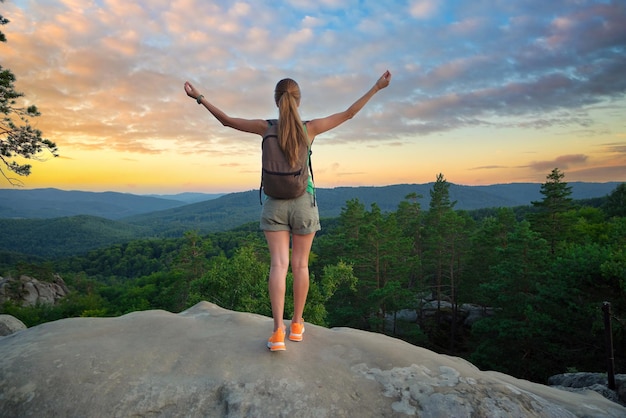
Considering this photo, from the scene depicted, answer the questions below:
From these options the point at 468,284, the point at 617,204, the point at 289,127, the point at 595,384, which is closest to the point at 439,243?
the point at 468,284

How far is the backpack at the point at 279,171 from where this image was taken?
382cm

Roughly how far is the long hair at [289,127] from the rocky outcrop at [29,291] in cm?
5208

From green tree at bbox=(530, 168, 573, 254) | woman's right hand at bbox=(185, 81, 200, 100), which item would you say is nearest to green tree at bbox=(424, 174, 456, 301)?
green tree at bbox=(530, 168, 573, 254)

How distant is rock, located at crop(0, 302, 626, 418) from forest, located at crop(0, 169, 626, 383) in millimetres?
14933

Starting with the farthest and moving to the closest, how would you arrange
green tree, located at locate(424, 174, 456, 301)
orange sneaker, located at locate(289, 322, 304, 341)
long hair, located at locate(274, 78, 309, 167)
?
green tree, located at locate(424, 174, 456, 301), orange sneaker, located at locate(289, 322, 304, 341), long hair, located at locate(274, 78, 309, 167)

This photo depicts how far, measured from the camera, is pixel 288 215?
399 cm

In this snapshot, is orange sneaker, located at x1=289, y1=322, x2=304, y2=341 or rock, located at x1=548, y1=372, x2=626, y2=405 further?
rock, located at x1=548, y1=372, x2=626, y2=405

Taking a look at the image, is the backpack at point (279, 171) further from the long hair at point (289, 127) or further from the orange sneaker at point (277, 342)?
the orange sneaker at point (277, 342)

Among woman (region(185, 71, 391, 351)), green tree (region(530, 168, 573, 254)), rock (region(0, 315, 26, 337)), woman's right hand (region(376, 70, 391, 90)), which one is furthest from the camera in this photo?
green tree (region(530, 168, 573, 254))

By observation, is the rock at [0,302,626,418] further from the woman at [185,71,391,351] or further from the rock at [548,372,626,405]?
the rock at [548,372,626,405]

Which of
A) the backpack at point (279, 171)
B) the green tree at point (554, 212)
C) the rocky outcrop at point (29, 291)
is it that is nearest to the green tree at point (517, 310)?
the green tree at point (554, 212)

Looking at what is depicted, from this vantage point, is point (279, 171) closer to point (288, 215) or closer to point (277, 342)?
point (288, 215)

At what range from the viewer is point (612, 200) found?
53781 mm

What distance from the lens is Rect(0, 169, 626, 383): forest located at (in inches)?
684
